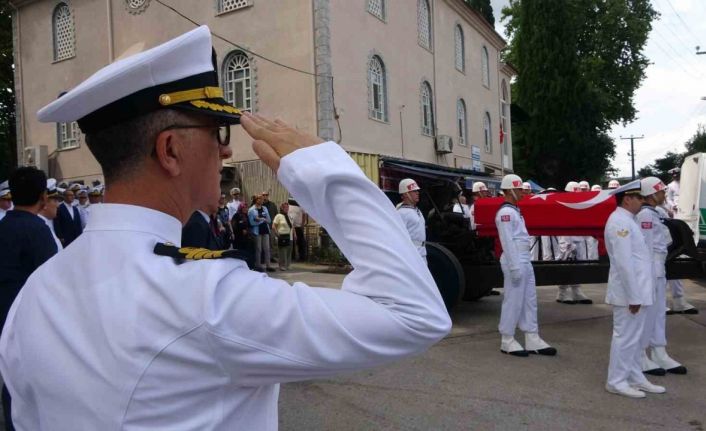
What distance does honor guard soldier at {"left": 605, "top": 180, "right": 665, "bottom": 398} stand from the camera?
5555mm

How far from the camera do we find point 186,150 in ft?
4.00

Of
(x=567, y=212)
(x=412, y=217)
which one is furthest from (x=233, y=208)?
(x=567, y=212)

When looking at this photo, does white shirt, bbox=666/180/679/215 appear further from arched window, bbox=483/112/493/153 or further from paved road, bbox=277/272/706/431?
arched window, bbox=483/112/493/153

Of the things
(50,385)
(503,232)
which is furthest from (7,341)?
(503,232)

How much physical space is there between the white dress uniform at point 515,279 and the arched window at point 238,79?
1197 cm

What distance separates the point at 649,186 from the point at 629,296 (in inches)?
50.2

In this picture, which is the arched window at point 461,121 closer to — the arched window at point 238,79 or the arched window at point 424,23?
the arched window at point 424,23

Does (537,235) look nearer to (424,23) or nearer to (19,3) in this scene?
(424,23)

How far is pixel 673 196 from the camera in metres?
12.5

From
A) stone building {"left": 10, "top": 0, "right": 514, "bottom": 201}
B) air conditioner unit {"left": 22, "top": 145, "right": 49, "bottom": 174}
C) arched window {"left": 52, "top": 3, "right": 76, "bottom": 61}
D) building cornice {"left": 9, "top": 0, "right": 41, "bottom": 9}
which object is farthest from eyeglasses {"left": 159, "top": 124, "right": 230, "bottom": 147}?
building cornice {"left": 9, "top": 0, "right": 41, "bottom": 9}

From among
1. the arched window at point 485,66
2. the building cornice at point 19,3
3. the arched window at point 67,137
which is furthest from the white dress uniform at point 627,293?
the arched window at point 485,66

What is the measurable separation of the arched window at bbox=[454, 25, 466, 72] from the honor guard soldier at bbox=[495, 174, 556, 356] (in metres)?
19.7

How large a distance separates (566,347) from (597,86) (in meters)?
34.3

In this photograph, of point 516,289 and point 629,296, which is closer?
point 629,296
